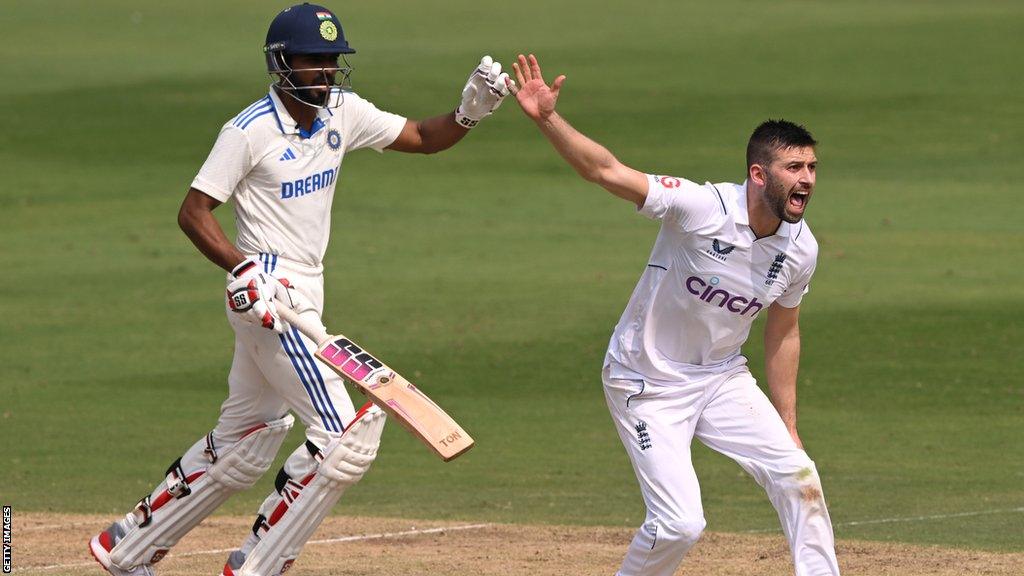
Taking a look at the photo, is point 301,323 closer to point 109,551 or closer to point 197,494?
point 197,494

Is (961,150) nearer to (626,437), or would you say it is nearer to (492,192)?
(492,192)

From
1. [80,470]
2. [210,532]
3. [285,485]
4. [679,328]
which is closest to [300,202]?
[285,485]

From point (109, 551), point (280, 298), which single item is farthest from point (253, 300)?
point (109, 551)

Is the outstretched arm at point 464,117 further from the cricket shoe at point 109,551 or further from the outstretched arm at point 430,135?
the cricket shoe at point 109,551

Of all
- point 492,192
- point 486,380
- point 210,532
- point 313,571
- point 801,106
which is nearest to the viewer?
point 313,571

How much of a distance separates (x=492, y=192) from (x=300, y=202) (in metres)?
19.6

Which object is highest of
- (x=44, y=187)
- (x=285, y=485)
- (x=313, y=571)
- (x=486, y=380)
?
(x=285, y=485)

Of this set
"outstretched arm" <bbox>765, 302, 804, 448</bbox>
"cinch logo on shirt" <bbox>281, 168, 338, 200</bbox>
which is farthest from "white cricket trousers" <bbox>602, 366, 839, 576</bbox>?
"cinch logo on shirt" <bbox>281, 168, 338, 200</bbox>

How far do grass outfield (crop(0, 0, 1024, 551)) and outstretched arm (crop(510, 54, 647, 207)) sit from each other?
3.84m

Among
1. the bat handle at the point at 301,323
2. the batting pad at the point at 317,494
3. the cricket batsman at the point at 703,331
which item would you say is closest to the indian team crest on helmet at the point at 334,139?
the bat handle at the point at 301,323

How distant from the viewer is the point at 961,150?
1216 inches

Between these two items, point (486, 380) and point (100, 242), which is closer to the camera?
point (486, 380)

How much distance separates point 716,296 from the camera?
7.26 m

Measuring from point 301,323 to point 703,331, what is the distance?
1675 millimetres
